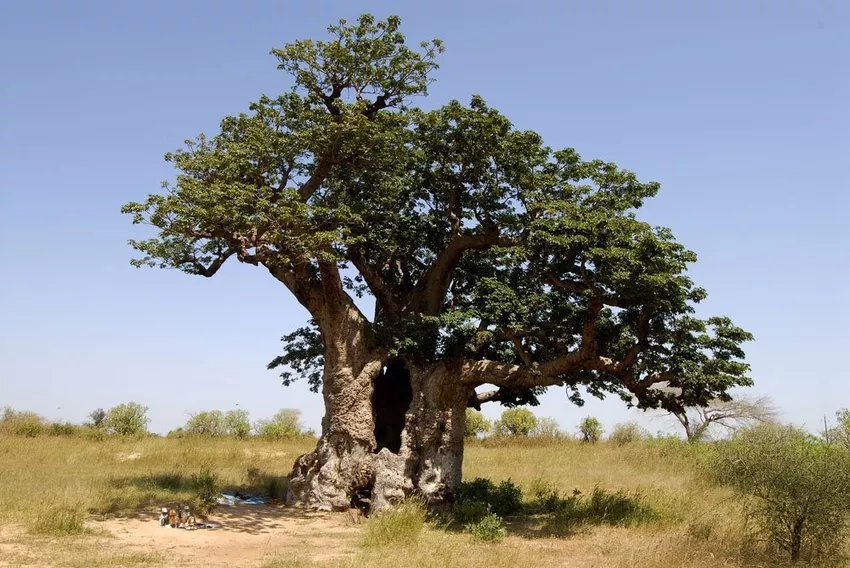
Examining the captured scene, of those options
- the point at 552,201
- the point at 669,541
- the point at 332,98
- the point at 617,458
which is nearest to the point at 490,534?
the point at 669,541

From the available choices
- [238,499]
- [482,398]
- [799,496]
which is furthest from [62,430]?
[799,496]

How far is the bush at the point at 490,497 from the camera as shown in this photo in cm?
1366

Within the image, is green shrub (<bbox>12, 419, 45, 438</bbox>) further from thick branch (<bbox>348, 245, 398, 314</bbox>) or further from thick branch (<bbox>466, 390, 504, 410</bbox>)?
thick branch (<bbox>466, 390, 504, 410</bbox>)

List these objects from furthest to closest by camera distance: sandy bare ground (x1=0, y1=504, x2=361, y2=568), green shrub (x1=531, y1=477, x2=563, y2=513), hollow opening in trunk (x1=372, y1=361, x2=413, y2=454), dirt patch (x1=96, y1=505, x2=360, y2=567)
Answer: hollow opening in trunk (x1=372, y1=361, x2=413, y2=454), green shrub (x1=531, y1=477, x2=563, y2=513), dirt patch (x1=96, y1=505, x2=360, y2=567), sandy bare ground (x1=0, y1=504, x2=361, y2=568)

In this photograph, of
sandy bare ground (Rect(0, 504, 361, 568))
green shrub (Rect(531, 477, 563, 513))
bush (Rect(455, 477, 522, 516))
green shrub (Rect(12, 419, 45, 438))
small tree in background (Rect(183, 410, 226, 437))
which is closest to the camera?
sandy bare ground (Rect(0, 504, 361, 568))

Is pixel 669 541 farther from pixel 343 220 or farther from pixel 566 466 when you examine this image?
pixel 566 466

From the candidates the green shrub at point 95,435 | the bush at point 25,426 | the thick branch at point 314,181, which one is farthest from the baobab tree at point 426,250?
the bush at point 25,426

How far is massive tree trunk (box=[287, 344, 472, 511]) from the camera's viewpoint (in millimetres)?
14133

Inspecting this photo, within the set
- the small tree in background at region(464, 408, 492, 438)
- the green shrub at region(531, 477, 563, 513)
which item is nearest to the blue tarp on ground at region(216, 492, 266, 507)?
the green shrub at region(531, 477, 563, 513)

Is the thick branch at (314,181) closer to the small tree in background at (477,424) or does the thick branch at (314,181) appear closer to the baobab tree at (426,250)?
the baobab tree at (426,250)

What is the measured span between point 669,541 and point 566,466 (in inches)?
453

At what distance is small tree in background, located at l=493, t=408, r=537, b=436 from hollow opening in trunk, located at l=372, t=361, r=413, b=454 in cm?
1988

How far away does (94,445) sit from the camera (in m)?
23.8

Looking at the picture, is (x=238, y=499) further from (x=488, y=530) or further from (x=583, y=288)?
(x=583, y=288)
